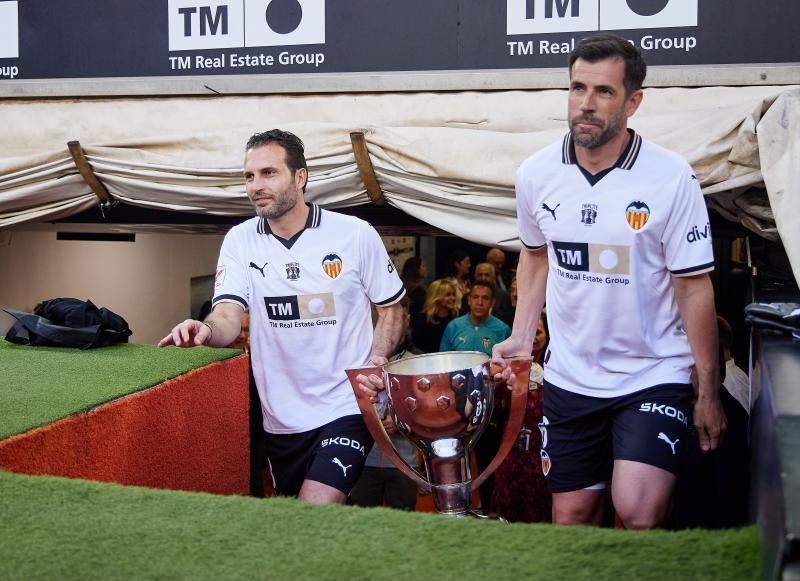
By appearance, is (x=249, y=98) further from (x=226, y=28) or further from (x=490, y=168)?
(x=490, y=168)

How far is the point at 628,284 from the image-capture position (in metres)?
2.71

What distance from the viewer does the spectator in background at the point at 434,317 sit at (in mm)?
6551

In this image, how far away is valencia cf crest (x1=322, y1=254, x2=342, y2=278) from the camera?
3502 mm

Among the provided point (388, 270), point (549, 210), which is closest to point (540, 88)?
point (388, 270)

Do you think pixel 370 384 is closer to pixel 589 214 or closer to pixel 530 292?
pixel 530 292

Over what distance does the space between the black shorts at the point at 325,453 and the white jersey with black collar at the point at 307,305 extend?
37 mm

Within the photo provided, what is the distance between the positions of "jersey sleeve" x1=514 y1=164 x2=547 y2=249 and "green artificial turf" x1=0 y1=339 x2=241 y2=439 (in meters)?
1.36

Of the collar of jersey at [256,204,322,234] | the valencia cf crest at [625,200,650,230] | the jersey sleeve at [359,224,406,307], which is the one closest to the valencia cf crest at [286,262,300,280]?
the collar of jersey at [256,204,322,234]

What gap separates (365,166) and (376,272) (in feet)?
2.83

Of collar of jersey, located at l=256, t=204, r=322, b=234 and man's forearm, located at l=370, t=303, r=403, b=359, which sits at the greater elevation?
collar of jersey, located at l=256, t=204, r=322, b=234

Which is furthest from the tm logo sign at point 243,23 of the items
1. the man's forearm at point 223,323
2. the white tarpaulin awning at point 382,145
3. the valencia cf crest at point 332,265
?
the man's forearm at point 223,323

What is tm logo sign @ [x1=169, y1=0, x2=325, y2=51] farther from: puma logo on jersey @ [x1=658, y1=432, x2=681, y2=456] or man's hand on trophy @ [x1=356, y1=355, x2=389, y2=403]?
puma logo on jersey @ [x1=658, y1=432, x2=681, y2=456]

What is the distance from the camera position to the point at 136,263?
331 inches

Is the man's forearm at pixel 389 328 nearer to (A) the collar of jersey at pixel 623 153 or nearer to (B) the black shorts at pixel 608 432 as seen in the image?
(B) the black shorts at pixel 608 432
